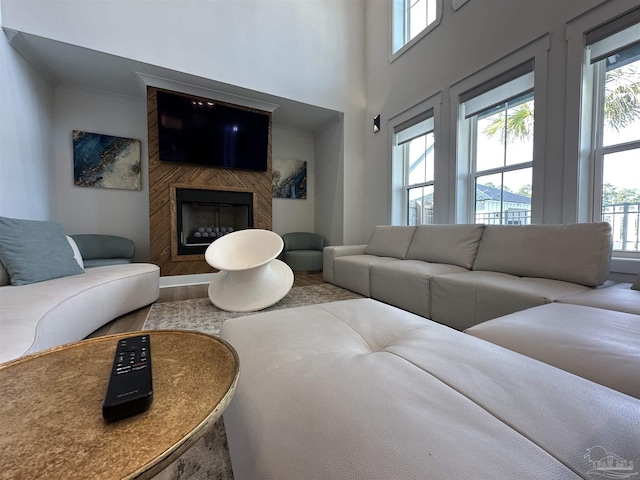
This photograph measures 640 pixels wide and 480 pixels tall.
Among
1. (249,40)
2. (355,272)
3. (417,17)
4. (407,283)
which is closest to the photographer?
(407,283)

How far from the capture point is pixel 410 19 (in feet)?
12.6

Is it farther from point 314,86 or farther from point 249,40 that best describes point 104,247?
point 314,86

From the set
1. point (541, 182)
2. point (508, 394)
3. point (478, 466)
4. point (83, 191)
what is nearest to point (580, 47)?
point (541, 182)

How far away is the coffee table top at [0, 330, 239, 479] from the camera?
0.34m

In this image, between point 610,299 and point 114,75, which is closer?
point 610,299

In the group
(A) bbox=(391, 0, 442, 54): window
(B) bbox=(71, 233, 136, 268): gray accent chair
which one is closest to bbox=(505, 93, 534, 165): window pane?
(A) bbox=(391, 0, 442, 54): window

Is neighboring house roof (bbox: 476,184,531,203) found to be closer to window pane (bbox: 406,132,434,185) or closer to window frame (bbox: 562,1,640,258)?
window frame (bbox: 562,1,640,258)

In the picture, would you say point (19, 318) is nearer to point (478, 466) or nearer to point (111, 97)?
point (478, 466)

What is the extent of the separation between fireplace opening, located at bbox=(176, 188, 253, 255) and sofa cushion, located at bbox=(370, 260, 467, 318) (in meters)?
2.31

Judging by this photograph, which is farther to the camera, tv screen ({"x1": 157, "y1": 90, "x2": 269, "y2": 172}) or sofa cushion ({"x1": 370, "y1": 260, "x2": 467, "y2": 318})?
tv screen ({"x1": 157, "y1": 90, "x2": 269, "y2": 172})

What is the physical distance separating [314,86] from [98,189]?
3.48 m

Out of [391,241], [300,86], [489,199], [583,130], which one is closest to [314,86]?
[300,86]

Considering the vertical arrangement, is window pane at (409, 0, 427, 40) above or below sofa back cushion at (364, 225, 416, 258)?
above

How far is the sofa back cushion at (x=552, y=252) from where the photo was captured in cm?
162
